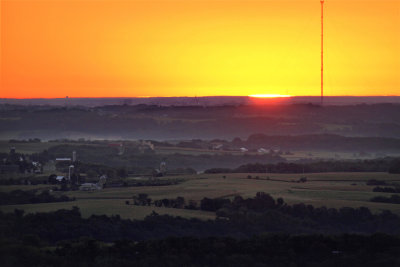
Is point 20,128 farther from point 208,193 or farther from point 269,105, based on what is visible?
point 208,193

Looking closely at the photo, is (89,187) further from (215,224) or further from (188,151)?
(188,151)

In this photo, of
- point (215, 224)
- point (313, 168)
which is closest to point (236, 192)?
point (215, 224)

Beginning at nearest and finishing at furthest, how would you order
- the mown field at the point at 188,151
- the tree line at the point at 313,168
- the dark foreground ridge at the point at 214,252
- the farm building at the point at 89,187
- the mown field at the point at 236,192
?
the dark foreground ridge at the point at 214,252 → the mown field at the point at 236,192 → the farm building at the point at 89,187 → the tree line at the point at 313,168 → the mown field at the point at 188,151

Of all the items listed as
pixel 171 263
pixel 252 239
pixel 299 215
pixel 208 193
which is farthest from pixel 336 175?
pixel 171 263

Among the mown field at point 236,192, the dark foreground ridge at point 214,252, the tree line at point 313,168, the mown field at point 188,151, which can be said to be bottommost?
the dark foreground ridge at point 214,252

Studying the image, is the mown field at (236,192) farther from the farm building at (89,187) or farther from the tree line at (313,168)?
the tree line at (313,168)

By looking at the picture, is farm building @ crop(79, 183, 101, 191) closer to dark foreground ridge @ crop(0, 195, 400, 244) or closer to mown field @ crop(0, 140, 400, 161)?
dark foreground ridge @ crop(0, 195, 400, 244)

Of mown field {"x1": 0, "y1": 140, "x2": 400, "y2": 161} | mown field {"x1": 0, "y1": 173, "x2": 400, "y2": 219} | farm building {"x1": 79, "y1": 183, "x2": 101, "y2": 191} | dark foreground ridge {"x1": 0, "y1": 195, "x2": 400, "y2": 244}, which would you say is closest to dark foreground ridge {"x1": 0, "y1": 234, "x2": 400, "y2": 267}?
dark foreground ridge {"x1": 0, "y1": 195, "x2": 400, "y2": 244}

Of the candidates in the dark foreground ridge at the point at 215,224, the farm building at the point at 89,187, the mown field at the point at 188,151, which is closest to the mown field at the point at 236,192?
the farm building at the point at 89,187
